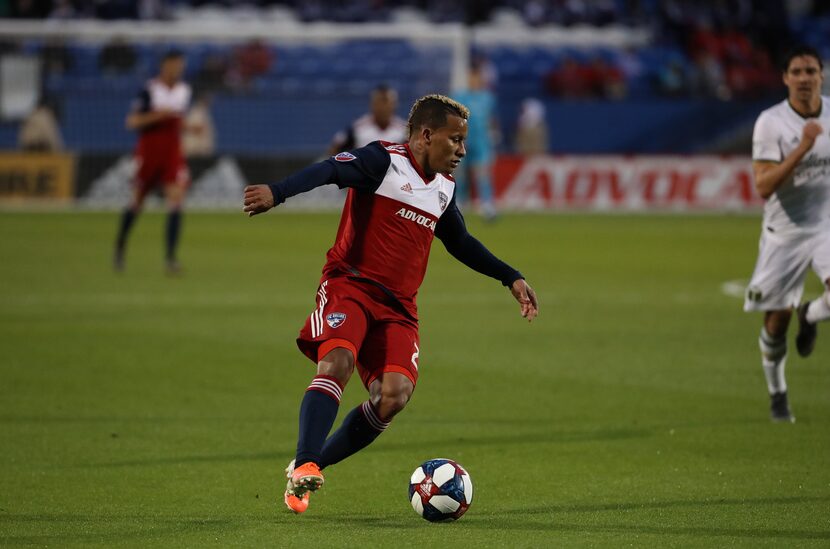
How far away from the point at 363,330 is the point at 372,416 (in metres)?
0.41

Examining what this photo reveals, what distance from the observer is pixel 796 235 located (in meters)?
8.70

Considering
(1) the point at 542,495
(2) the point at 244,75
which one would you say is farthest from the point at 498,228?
(1) the point at 542,495

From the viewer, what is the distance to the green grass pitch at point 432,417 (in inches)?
239

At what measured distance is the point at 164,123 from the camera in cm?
1719

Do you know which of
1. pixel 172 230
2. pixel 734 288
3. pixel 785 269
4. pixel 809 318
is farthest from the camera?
pixel 172 230

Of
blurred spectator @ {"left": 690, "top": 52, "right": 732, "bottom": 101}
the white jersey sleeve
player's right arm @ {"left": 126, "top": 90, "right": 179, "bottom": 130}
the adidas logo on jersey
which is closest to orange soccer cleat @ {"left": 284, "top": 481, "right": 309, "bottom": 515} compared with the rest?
the adidas logo on jersey

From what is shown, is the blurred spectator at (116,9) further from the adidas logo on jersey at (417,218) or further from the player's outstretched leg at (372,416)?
the player's outstretched leg at (372,416)

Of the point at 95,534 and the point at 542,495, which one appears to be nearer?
the point at 95,534

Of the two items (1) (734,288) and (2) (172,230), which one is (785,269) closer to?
(1) (734,288)

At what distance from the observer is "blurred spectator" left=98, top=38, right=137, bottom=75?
26953 mm

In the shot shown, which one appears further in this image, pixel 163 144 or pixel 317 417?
pixel 163 144

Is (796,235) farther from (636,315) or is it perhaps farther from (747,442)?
(636,315)

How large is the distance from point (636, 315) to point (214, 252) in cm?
803

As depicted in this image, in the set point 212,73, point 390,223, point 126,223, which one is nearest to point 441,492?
point 390,223
